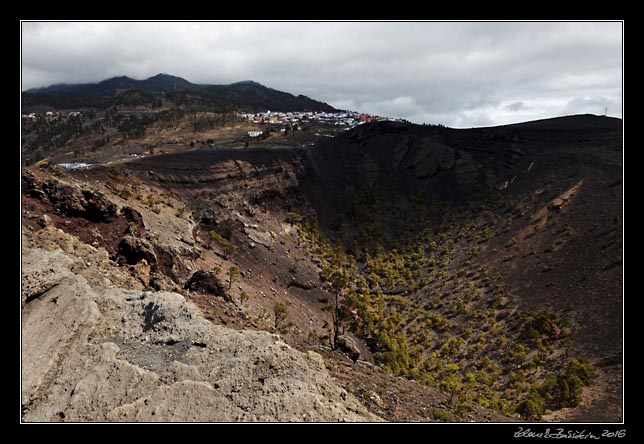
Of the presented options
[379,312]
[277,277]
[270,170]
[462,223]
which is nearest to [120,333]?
[277,277]

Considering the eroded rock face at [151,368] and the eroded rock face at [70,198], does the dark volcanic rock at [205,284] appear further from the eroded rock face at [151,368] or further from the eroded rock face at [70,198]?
the eroded rock face at [70,198]

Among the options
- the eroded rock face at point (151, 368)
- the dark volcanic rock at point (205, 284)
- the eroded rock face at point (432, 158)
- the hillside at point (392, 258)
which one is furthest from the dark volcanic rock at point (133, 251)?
the eroded rock face at point (432, 158)

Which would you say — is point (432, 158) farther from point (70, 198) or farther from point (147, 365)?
point (147, 365)

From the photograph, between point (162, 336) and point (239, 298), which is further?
point (239, 298)

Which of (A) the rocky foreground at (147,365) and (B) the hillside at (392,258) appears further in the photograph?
(B) the hillside at (392,258)

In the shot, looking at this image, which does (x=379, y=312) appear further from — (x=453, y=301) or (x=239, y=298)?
(x=239, y=298)

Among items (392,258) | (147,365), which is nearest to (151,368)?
(147,365)
